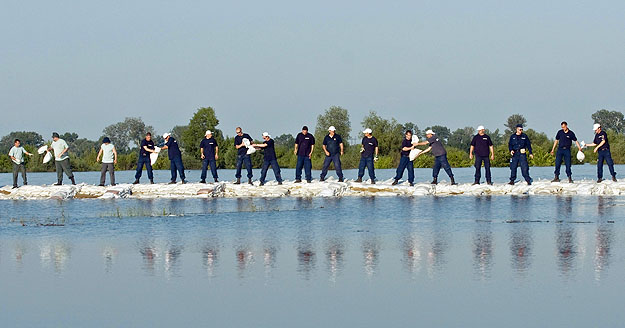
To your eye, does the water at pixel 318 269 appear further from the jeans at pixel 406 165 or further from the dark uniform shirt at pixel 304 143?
the dark uniform shirt at pixel 304 143

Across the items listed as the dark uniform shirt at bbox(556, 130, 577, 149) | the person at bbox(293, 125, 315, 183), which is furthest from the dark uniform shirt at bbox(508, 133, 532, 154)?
the person at bbox(293, 125, 315, 183)

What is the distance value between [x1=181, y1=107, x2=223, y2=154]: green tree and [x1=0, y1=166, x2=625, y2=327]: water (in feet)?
196

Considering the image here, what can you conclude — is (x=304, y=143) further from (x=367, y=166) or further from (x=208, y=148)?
(x=208, y=148)

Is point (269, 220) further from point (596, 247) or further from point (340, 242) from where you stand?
point (596, 247)

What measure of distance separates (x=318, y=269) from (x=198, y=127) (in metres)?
70.8

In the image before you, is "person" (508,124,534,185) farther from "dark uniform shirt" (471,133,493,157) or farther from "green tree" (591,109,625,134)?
Result: "green tree" (591,109,625,134)

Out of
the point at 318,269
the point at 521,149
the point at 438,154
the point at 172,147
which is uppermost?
the point at 172,147

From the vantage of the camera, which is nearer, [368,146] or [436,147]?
[436,147]

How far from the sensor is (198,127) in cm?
8200

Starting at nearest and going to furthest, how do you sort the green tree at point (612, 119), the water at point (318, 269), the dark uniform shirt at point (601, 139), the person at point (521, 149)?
the water at point (318, 269) → the dark uniform shirt at point (601, 139) → the person at point (521, 149) → the green tree at point (612, 119)

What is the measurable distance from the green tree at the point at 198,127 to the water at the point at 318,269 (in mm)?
59891

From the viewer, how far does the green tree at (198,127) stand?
3201 inches

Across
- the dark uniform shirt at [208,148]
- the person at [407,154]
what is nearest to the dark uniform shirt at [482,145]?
the person at [407,154]

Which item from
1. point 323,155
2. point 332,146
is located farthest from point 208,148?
point 323,155
